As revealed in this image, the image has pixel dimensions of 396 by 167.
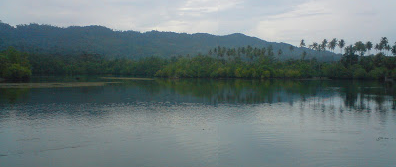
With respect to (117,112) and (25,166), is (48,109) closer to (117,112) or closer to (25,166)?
(117,112)

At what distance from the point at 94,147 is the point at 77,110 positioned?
12547 millimetres

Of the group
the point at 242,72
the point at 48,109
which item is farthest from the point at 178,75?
the point at 48,109

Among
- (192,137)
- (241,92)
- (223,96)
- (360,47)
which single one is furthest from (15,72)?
(360,47)

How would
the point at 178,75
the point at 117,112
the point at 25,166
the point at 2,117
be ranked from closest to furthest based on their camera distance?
the point at 25,166 < the point at 2,117 < the point at 117,112 < the point at 178,75

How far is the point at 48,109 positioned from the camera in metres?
27.9

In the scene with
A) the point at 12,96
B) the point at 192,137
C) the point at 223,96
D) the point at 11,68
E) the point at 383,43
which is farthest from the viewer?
the point at 383,43

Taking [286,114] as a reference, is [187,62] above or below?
above

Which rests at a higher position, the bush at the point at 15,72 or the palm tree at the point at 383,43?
the palm tree at the point at 383,43

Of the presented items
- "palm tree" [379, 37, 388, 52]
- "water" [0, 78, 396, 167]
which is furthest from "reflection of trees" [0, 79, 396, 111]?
"palm tree" [379, 37, 388, 52]

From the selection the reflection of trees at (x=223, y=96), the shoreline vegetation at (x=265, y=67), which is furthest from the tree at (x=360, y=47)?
the reflection of trees at (x=223, y=96)

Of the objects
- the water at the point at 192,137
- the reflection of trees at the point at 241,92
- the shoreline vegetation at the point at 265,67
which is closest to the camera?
the water at the point at 192,137

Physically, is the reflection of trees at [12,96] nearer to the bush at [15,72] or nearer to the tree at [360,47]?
the bush at [15,72]

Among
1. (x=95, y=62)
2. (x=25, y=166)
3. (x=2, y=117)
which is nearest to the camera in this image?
(x=25, y=166)

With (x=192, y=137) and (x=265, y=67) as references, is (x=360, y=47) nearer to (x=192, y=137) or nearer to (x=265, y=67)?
(x=265, y=67)
